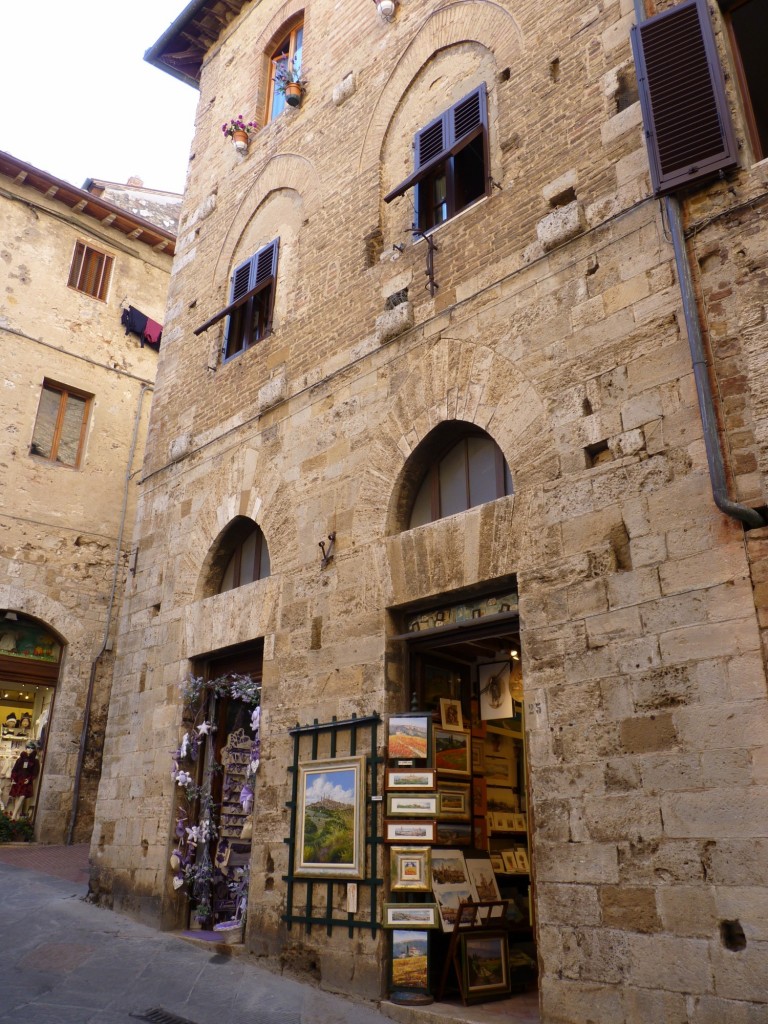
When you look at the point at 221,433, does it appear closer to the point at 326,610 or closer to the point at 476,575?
the point at 326,610

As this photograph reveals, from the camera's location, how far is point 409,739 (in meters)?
6.20

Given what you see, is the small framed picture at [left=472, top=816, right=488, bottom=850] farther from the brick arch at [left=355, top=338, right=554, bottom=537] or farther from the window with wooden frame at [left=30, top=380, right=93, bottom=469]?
the window with wooden frame at [left=30, top=380, right=93, bottom=469]

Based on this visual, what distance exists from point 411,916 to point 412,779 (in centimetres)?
87

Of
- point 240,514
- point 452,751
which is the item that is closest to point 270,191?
point 240,514

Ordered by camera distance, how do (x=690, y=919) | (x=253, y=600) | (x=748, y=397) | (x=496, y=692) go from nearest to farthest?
1. (x=690, y=919)
2. (x=748, y=397)
3. (x=496, y=692)
4. (x=253, y=600)

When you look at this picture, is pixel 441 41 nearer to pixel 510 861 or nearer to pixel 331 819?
pixel 331 819

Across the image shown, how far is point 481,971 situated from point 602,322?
4297 millimetres

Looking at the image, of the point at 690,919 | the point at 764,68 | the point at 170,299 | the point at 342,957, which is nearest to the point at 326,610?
the point at 342,957

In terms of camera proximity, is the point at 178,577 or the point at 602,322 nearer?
the point at 602,322

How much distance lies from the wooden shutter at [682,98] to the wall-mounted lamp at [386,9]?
3742mm

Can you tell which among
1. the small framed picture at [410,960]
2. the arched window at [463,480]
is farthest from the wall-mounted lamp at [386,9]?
the small framed picture at [410,960]

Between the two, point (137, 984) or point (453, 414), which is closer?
point (137, 984)

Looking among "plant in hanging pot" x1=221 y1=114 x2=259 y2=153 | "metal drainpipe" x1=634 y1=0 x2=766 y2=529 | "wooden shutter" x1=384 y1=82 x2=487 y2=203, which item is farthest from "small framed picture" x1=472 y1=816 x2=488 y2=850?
"plant in hanging pot" x1=221 y1=114 x2=259 y2=153

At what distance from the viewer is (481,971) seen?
18.4ft
